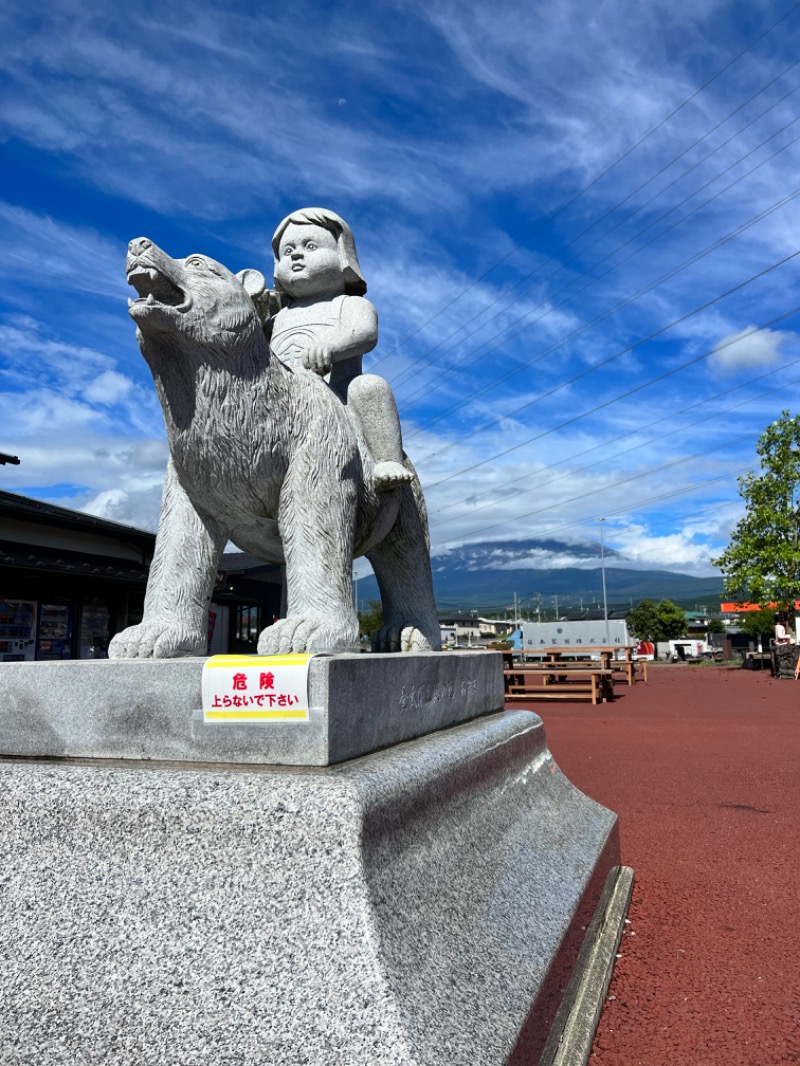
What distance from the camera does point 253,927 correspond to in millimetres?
1354

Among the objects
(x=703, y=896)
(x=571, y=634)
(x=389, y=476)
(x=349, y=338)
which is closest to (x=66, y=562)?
(x=349, y=338)

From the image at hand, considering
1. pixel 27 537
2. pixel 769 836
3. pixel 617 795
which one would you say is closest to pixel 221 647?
pixel 27 537

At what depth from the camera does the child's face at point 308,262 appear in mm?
2982

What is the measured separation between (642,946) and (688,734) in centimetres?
632

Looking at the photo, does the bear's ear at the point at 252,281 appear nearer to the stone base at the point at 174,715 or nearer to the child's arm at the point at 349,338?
the child's arm at the point at 349,338

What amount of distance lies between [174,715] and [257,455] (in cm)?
86

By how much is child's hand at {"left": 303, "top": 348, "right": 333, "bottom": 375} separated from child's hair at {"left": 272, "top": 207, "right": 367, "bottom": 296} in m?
0.48

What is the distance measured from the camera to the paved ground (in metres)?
1.98

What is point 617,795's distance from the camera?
516 cm

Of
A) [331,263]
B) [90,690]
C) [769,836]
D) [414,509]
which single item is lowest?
[769,836]

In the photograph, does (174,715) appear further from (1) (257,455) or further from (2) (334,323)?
(2) (334,323)

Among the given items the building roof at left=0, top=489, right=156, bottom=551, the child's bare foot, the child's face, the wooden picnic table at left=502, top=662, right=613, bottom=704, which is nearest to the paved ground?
the child's bare foot

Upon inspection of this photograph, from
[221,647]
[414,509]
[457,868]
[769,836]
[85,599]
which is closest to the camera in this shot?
[457,868]

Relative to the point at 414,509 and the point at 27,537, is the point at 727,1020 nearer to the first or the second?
the point at 414,509
